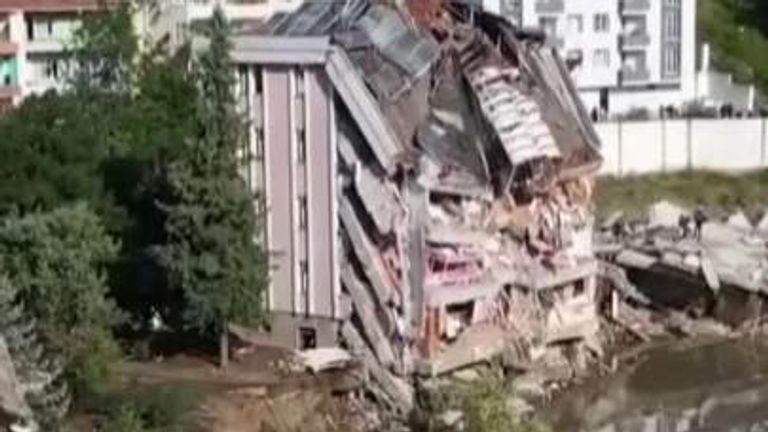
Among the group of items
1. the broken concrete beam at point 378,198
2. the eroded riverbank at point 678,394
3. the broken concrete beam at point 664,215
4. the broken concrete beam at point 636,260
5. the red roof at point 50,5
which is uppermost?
the red roof at point 50,5

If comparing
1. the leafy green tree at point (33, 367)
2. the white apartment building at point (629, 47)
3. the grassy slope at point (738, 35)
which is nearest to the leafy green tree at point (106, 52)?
the white apartment building at point (629, 47)

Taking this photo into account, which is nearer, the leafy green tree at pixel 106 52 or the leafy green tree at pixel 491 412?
the leafy green tree at pixel 491 412

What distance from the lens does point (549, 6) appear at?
53844 mm

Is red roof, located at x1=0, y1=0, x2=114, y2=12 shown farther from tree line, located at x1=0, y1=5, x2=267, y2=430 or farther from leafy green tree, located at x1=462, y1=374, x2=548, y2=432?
leafy green tree, located at x1=462, y1=374, x2=548, y2=432

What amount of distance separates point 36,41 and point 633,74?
17037mm

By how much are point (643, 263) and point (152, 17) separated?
14.5 meters

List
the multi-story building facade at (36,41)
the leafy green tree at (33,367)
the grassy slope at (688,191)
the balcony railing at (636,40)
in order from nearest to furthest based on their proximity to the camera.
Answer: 1. the leafy green tree at (33,367)
2. the multi-story building facade at (36,41)
3. the grassy slope at (688,191)
4. the balcony railing at (636,40)

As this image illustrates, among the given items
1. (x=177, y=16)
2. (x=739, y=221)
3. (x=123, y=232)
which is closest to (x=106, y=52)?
(x=177, y=16)

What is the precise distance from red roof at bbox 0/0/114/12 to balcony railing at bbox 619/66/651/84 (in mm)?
15392

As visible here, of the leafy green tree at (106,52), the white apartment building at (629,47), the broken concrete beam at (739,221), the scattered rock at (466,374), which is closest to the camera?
the scattered rock at (466,374)

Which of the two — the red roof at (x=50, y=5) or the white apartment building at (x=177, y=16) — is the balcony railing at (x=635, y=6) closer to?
the white apartment building at (x=177, y=16)

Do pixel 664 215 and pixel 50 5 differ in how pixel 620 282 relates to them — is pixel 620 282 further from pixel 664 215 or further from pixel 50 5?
pixel 50 5

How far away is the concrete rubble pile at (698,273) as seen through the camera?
116 ft

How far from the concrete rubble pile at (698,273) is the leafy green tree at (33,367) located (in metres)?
15.2
